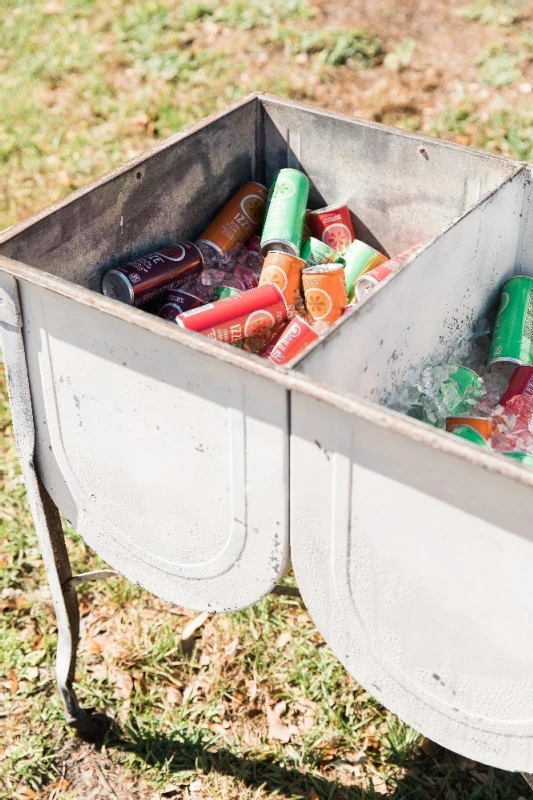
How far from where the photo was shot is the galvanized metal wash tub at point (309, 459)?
141cm

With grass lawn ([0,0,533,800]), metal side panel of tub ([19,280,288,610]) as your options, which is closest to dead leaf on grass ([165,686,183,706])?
Answer: grass lawn ([0,0,533,800])

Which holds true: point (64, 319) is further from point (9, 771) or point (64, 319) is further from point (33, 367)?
point (9, 771)

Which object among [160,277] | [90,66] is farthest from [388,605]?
[90,66]

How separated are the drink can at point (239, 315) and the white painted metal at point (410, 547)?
301 mm

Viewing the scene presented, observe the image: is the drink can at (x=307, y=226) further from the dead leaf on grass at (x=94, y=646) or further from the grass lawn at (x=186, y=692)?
the dead leaf on grass at (x=94, y=646)

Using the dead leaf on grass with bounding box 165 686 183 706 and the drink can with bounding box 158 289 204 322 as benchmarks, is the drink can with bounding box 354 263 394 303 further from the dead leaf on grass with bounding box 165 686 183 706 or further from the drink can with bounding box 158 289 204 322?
the dead leaf on grass with bounding box 165 686 183 706

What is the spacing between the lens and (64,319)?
5.49ft

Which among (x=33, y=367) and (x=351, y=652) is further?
(x=33, y=367)

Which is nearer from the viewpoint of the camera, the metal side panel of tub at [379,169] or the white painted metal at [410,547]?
the white painted metal at [410,547]

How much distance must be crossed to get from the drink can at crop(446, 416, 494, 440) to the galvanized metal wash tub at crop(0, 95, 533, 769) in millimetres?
158

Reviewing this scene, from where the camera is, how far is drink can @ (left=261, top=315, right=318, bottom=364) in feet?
6.10

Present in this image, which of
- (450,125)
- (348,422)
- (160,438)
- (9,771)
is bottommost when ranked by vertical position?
(9,771)

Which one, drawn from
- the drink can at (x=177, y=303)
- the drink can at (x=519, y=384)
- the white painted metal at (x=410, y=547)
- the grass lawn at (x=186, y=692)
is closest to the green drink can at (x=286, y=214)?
the drink can at (x=177, y=303)

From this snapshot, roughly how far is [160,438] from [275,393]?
0.34 m
